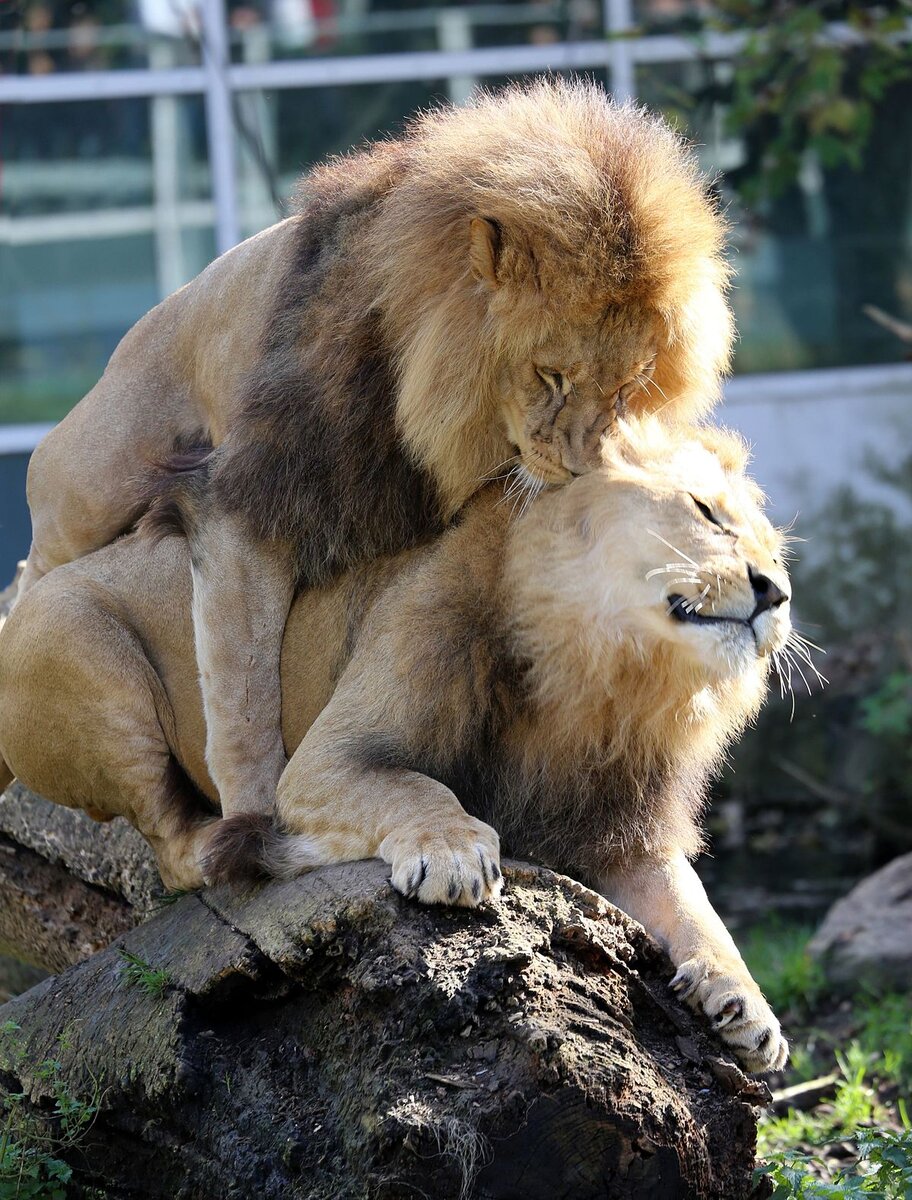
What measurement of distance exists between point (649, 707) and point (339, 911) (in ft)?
2.23

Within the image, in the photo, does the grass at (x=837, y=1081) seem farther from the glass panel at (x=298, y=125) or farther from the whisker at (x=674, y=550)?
the glass panel at (x=298, y=125)

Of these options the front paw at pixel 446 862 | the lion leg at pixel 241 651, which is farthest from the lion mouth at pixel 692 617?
the lion leg at pixel 241 651

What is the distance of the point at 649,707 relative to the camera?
2.92 meters

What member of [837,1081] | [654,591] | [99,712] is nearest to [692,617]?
[654,591]

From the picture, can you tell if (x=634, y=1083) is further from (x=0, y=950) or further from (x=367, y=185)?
(x=0, y=950)

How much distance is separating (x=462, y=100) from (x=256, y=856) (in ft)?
20.9

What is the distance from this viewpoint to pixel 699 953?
2973 millimetres

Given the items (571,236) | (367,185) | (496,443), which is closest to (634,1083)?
(496,443)

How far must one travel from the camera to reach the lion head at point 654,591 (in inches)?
104

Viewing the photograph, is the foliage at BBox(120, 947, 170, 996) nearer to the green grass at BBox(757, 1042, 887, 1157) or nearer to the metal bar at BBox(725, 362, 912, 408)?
the green grass at BBox(757, 1042, 887, 1157)

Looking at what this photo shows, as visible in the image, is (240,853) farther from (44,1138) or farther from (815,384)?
(815,384)

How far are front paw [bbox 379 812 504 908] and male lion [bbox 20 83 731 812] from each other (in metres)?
0.65

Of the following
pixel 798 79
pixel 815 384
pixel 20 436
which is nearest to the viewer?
pixel 798 79

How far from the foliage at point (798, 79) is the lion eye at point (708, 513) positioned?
5.27 meters
